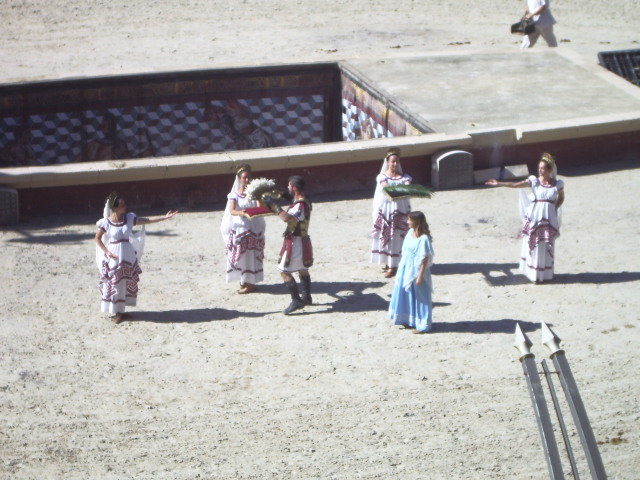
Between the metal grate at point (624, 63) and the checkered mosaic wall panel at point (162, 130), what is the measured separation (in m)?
4.79

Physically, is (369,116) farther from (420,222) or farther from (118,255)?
(118,255)

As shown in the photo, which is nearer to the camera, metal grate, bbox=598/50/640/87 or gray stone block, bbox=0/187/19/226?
gray stone block, bbox=0/187/19/226

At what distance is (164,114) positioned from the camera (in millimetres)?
18391

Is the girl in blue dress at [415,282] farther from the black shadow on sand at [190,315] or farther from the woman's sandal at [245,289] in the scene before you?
the woman's sandal at [245,289]

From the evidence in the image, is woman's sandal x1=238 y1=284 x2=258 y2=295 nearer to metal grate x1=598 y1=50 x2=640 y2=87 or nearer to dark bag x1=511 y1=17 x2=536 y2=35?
metal grate x1=598 y1=50 x2=640 y2=87

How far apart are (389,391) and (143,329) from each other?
282 centimetres

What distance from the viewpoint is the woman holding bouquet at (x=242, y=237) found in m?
12.6

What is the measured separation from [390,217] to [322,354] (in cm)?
Answer: 240

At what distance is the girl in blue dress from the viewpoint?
11.4 m

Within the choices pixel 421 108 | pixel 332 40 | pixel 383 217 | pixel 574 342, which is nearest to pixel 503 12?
pixel 332 40

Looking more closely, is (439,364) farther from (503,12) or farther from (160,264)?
(503,12)

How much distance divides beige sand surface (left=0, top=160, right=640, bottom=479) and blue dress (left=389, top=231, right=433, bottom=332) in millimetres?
167

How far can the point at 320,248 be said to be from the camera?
555 inches

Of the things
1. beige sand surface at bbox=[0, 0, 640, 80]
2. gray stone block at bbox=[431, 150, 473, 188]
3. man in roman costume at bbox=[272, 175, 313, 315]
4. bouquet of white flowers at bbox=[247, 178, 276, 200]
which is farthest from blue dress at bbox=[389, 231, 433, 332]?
beige sand surface at bbox=[0, 0, 640, 80]
